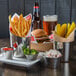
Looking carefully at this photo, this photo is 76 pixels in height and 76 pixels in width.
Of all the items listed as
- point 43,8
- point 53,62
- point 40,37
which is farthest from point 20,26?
point 43,8

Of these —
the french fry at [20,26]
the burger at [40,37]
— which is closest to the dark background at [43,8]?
the burger at [40,37]

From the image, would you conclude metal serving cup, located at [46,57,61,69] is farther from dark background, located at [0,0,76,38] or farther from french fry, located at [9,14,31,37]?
dark background, located at [0,0,76,38]

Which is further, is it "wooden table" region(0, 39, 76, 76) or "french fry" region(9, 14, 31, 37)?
"french fry" region(9, 14, 31, 37)

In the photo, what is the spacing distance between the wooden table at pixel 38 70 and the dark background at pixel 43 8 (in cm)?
231

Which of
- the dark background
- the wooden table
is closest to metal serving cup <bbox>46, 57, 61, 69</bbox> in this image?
the wooden table

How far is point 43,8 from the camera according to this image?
3432 mm

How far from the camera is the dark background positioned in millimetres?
3410

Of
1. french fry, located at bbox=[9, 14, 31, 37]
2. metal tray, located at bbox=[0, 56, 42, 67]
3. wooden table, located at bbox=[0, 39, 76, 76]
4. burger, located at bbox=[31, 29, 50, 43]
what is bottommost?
wooden table, located at bbox=[0, 39, 76, 76]

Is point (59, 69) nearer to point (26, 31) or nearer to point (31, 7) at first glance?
point (26, 31)

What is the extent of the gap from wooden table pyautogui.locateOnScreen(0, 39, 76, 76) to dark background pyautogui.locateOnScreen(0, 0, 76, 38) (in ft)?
7.58

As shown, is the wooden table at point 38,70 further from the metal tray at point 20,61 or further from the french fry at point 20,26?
the french fry at point 20,26

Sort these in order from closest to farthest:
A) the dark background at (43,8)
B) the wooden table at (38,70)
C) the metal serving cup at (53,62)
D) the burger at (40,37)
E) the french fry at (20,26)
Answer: the wooden table at (38,70) → the metal serving cup at (53,62) → the french fry at (20,26) → the burger at (40,37) → the dark background at (43,8)

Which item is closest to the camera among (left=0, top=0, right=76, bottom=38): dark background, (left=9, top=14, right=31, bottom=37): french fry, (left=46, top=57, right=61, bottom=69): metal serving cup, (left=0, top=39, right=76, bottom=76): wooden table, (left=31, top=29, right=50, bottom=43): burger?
(left=0, top=39, right=76, bottom=76): wooden table

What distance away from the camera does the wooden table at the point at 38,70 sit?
3.37ft
